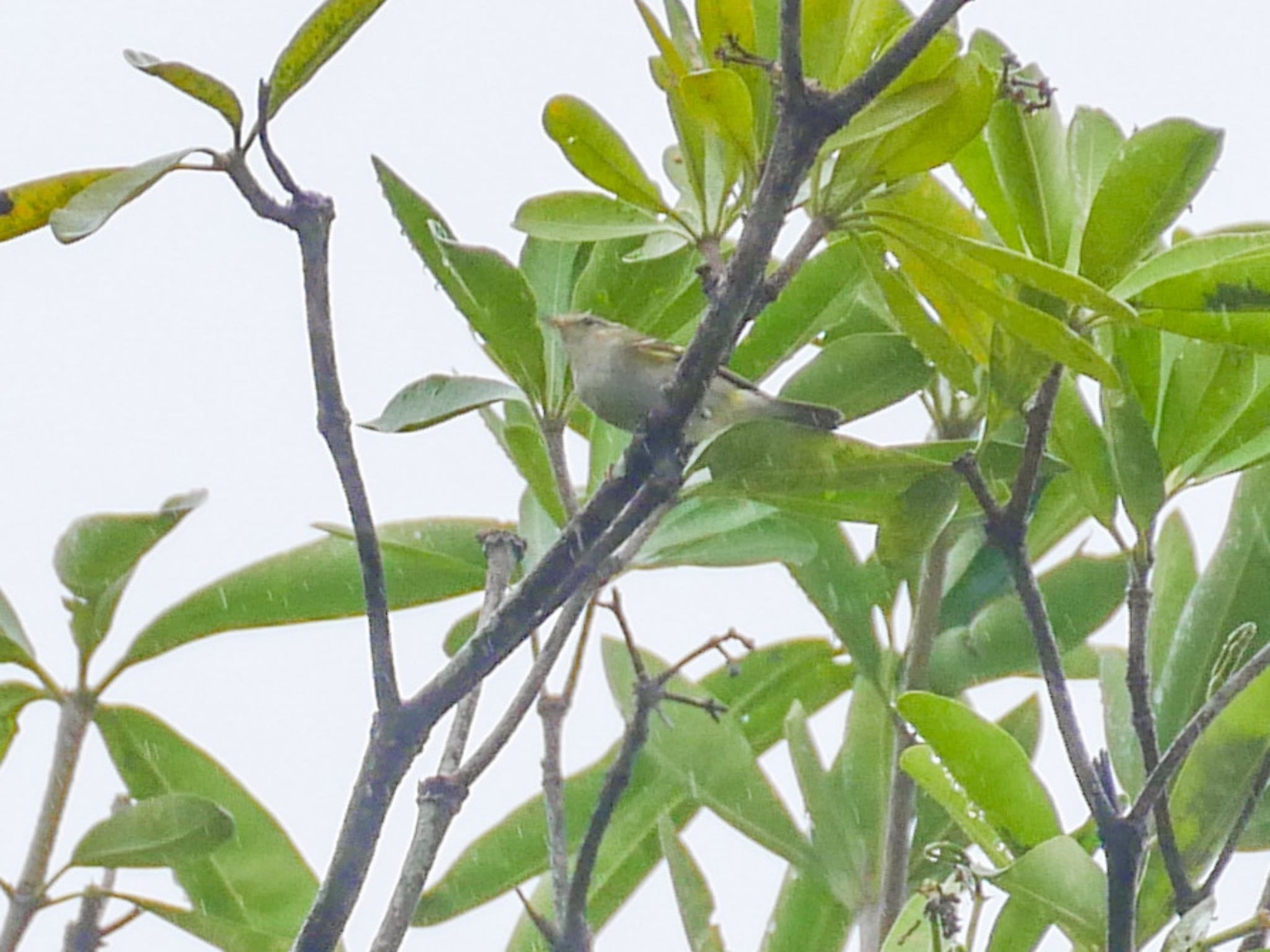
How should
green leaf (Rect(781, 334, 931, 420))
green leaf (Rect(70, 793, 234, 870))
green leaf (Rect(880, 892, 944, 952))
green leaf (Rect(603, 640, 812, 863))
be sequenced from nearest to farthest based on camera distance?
green leaf (Rect(880, 892, 944, 952)) < green leaf (Rect(70, 793, 234, 870)) < green leaf (Rect(781, 334, 931, 420)) < green leaf (Rect(603, 640, 812, 863))

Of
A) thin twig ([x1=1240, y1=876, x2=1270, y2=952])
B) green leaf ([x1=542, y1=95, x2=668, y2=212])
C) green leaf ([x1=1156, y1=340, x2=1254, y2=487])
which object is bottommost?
thin twig ([x1=1240, y1=876, x2=1270, y2=952])

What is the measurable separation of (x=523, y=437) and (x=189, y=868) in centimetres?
61

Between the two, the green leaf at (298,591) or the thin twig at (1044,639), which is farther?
the green leaf at (298,591)

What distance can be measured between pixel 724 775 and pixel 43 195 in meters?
0.99

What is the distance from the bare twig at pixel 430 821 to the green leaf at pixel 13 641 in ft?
1.58

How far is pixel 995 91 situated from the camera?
4.05ft

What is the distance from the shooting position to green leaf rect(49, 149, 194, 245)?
102 cm

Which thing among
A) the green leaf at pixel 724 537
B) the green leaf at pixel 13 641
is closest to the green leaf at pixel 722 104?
the green leaf at pixel 724 537

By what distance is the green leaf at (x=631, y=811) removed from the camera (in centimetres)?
180

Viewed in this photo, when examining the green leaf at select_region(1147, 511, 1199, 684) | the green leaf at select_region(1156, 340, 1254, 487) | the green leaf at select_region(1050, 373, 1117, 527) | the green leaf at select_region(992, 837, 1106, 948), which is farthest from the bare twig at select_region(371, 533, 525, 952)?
the green leaf at select_region(1147, 511, 1199, 684)

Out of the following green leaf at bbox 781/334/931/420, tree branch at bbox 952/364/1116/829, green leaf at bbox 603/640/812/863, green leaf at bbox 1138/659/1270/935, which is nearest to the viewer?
tree branch at bbox 952/364/1116/829

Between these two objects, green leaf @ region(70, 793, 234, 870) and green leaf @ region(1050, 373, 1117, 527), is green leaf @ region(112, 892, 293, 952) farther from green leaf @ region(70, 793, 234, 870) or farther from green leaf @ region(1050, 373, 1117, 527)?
green leaf @ region(1050, 373, 1117, 527)

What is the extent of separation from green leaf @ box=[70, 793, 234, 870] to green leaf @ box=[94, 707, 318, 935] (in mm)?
155

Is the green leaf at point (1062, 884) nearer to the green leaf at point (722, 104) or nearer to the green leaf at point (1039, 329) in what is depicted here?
the green leaf at point (1039, 329)
